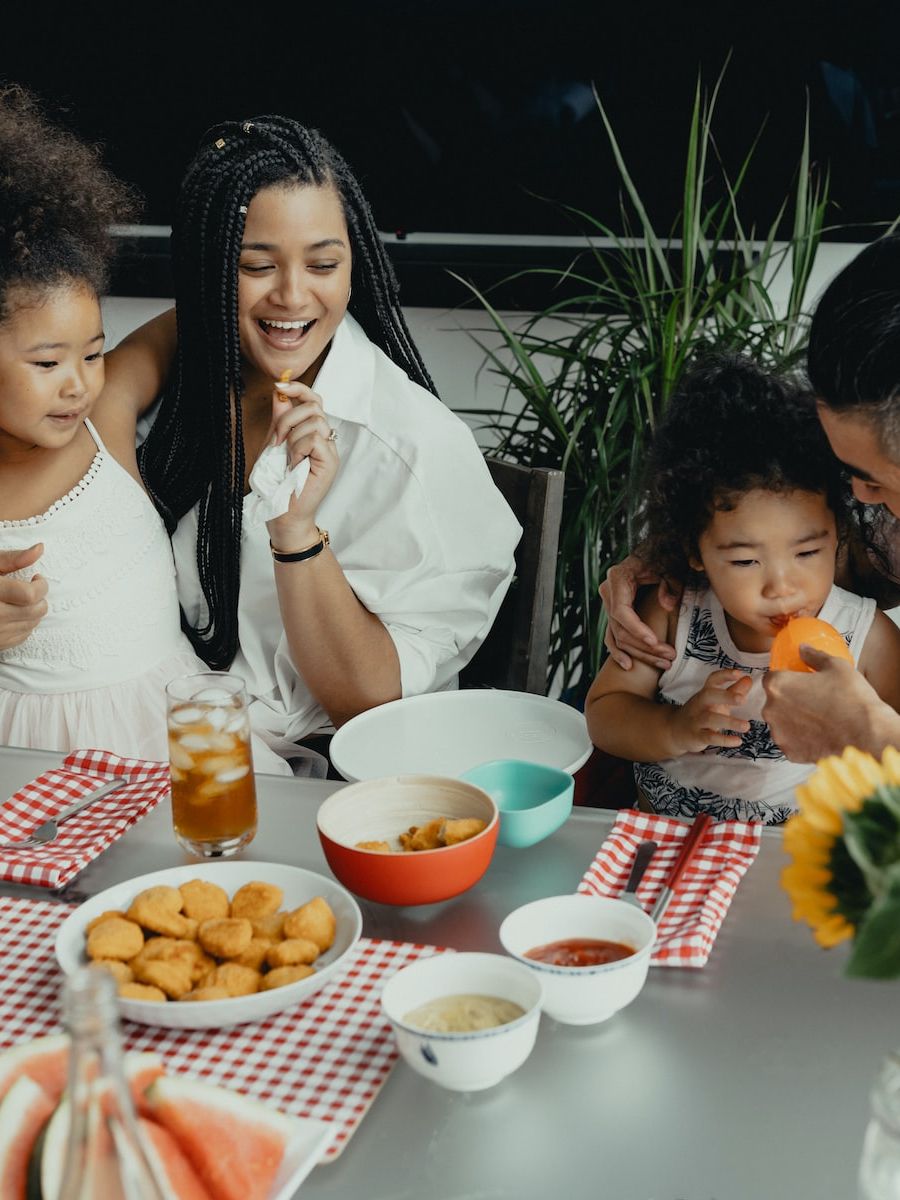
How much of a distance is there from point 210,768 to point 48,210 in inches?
35.0

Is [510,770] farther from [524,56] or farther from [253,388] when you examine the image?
[524,56]

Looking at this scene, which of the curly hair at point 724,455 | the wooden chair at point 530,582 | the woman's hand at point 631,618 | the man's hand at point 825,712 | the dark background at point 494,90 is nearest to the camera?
the man's hand at point 825,712

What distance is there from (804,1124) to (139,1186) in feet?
1.45

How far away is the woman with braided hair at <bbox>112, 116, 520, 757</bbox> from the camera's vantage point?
67.4 inches

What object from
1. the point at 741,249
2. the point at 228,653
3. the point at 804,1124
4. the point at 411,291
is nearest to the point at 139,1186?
the point at 804,1124

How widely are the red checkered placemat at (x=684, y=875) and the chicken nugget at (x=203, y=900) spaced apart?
0.30 metres

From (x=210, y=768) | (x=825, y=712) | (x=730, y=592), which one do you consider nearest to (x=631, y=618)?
(x=730, y=592)

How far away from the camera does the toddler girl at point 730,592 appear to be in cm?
153

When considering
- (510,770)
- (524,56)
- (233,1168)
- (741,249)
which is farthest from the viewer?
(524,56)

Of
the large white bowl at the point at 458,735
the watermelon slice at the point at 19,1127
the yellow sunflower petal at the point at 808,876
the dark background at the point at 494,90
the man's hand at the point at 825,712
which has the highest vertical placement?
the dark background at the point at 494,90

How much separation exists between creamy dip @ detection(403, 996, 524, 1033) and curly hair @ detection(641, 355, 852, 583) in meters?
0.84

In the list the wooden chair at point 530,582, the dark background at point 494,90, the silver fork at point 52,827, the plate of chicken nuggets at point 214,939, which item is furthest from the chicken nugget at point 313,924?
the dark background at point 494,90

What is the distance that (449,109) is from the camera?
309 cm

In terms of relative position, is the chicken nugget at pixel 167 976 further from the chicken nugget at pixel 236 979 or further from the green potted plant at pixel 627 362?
the green potted plant at pixel 627 362
